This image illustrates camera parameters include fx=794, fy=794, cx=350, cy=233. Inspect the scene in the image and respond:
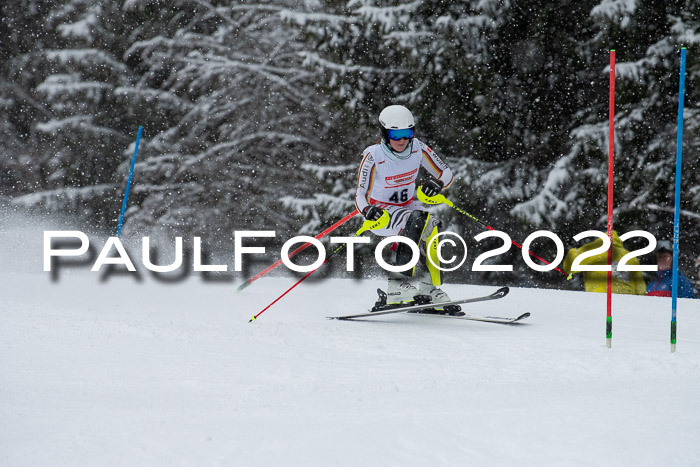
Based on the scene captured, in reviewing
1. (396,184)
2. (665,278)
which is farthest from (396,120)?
(665,278)

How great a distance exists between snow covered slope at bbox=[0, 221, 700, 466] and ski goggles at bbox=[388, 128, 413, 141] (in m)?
1.39

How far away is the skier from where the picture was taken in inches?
236

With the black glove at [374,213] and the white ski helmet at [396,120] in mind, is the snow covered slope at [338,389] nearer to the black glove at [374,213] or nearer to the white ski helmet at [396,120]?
the black glove at [374,213]

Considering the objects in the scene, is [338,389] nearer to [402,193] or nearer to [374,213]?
[374,213]

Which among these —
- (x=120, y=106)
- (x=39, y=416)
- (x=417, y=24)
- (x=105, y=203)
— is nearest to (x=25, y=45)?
(x=120, y=106)

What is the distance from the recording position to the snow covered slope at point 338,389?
2.72m

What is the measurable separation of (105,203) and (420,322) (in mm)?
15799

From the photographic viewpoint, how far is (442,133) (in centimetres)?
1373

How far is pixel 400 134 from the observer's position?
233 inches

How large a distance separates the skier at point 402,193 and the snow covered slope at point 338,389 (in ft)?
0.96

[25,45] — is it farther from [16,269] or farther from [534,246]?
[534,246]

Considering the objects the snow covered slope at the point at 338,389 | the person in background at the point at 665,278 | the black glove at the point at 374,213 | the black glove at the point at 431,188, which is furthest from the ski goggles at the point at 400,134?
the person in background at the point at 665,278

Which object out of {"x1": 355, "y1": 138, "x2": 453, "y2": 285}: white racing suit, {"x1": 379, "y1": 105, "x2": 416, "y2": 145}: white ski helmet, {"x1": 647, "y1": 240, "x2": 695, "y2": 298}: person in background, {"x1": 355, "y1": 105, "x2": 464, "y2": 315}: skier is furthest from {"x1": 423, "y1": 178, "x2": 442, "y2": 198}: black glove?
{"x1": 647, "y1": 240, "x2": 695, "y2": 298}: person in background

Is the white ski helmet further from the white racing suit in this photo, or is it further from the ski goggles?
the white racing suit
